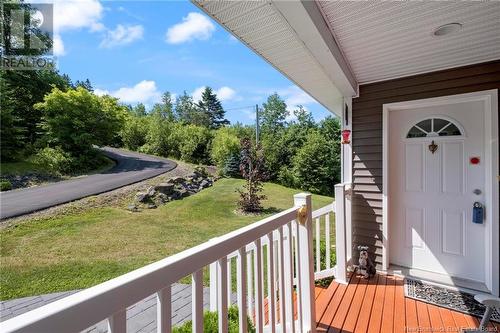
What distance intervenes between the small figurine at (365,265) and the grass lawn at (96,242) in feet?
13.2

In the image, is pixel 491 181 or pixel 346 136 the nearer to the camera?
pixel 491 181

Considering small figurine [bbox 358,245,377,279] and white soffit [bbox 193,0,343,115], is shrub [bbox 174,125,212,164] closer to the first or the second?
small figurine [bbox 358,245,377,279]

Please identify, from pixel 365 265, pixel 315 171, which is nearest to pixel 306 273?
pixel 365 265

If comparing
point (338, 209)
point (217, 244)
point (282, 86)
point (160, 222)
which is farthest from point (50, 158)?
point (282, 86)

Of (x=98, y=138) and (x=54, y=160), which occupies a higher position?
(x=98, y=138)

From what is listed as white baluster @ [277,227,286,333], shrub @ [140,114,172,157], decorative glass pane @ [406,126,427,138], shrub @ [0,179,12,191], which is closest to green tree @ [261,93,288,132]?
shrub @ [140,114,172,157]

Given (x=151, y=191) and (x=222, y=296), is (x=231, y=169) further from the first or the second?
(x=222, y=296)

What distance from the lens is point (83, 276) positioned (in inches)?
182

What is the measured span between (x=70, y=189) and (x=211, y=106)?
23224 millimetres

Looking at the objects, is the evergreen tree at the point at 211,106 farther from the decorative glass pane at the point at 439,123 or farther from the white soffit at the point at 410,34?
the white soffit at the point at 410,34

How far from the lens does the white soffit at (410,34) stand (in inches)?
64.0

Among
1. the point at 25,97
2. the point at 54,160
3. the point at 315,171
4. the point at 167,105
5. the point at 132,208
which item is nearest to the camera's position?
the point at 132,208

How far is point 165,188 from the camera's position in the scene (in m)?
9.75

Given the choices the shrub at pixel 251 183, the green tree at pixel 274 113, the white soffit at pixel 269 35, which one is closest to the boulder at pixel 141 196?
the shrub at pixel 251 183
